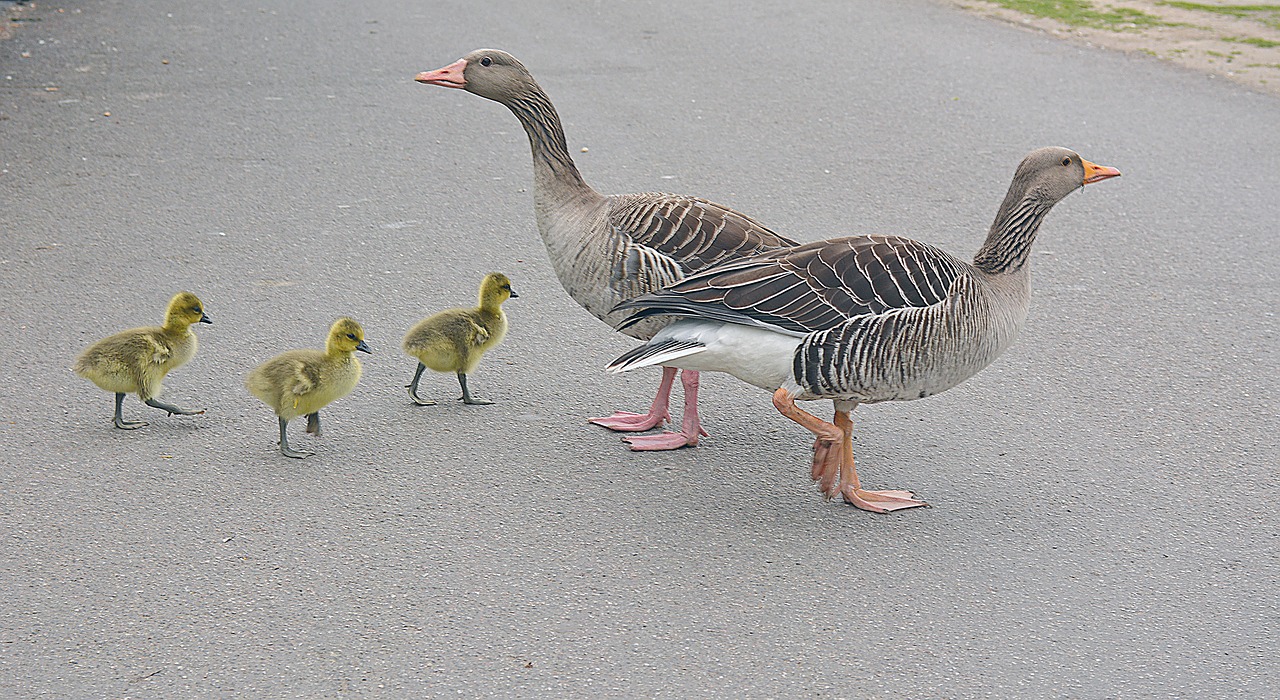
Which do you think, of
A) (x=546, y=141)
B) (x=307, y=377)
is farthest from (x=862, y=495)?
(x=307, y=377)

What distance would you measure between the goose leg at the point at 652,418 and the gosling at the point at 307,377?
103cm

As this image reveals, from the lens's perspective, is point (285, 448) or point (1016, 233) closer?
point (1016, 233)

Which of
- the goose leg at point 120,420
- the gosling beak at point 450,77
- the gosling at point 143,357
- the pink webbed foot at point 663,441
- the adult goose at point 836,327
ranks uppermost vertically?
the gosling beak at point 450,77

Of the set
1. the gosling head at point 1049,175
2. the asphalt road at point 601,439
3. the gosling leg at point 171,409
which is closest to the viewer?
the asphalt road at point 601,439

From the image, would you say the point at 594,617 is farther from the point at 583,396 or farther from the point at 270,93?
the point at 270,93

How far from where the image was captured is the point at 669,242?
15.9 ft

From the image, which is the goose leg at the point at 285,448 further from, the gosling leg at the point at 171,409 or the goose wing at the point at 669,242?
the goose wing at the point at 669,242

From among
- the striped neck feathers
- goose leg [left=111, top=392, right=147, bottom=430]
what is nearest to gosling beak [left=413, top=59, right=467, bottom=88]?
the striped neck feathers

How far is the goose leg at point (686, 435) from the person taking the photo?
200 inches

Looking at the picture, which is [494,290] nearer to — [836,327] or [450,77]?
[450,77]

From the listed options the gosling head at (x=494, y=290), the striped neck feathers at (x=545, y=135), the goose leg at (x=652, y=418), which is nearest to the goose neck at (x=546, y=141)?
the striped neck feathers at (x=545, y=135)

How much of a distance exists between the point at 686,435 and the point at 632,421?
0.29 meters

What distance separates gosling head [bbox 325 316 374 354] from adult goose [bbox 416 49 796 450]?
0.80 metres

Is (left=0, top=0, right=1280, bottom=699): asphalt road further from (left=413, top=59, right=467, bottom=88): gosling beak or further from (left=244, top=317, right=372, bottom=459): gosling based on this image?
(left=413, top=59, right=467, bottom=88): gosling beak
